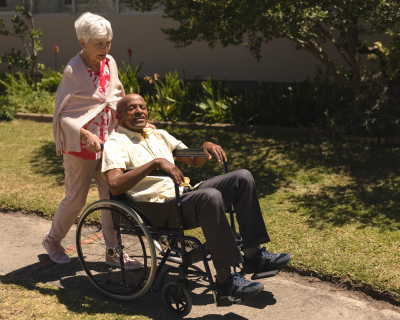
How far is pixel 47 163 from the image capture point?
273 inches

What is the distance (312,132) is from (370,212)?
305cm

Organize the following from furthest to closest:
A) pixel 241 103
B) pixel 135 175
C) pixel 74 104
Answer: pixel 241 103
pixel 74 104
pixel 135 175

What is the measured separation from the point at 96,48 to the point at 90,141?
674mm

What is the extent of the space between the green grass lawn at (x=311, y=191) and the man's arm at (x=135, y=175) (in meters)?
1.41

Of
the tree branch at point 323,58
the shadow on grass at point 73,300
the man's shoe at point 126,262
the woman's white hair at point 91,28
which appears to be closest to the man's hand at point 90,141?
the woman's white hair at point 91,28

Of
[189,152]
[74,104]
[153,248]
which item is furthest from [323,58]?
[153,248]

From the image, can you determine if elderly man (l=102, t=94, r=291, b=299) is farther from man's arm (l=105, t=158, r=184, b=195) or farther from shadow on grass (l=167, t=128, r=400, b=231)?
shadow on grass (l=167, t=128, r=400, b=231)

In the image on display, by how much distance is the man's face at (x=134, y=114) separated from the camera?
3.54 meters

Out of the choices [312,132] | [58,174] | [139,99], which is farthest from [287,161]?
[139,99]

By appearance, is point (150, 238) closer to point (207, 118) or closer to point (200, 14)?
point (200, 14)

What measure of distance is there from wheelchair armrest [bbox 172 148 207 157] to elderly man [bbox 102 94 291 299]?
0.14 feet

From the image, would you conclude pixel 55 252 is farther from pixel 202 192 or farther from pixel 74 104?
pixel 202 192

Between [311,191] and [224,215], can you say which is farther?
[311,191]

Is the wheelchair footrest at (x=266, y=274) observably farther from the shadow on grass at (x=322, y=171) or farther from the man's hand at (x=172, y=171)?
the shadow on grass at (x=322, y=171)
